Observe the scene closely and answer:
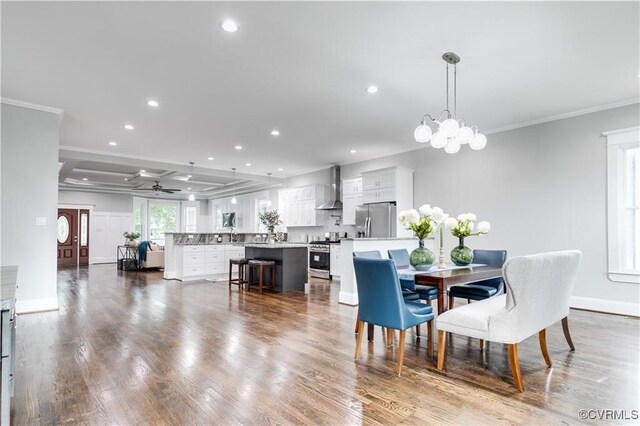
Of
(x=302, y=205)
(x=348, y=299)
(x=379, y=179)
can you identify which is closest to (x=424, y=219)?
(x=348, y=299)

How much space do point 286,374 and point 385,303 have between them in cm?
93

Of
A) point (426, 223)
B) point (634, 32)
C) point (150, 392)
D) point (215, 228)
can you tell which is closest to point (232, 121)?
point (426, 223)

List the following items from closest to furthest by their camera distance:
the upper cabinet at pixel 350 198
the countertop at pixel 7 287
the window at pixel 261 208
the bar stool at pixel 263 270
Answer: the countertop at pixel 7 287, the bar stool at pixel 263 270, the upper cabinet at pixel 350 198, the window at pixel 261 208

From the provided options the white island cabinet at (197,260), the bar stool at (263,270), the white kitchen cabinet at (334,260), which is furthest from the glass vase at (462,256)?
the white island cabinet at (197,260)

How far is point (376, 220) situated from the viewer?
23.4ft

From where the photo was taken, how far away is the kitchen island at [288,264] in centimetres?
639

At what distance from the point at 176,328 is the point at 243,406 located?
2.07 meters

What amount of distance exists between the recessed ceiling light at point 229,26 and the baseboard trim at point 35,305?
432cm

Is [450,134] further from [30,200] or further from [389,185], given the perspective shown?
[30,200]

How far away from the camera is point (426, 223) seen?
3.29 m

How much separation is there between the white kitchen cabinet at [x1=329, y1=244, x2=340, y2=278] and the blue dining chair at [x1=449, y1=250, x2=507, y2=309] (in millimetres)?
3744

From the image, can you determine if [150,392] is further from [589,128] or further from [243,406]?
[589,128]

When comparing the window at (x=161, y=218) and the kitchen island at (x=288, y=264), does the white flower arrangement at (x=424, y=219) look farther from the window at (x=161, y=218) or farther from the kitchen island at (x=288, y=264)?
the window at (x=161, y=218)

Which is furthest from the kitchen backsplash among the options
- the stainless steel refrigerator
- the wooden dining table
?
the wooden dining table
